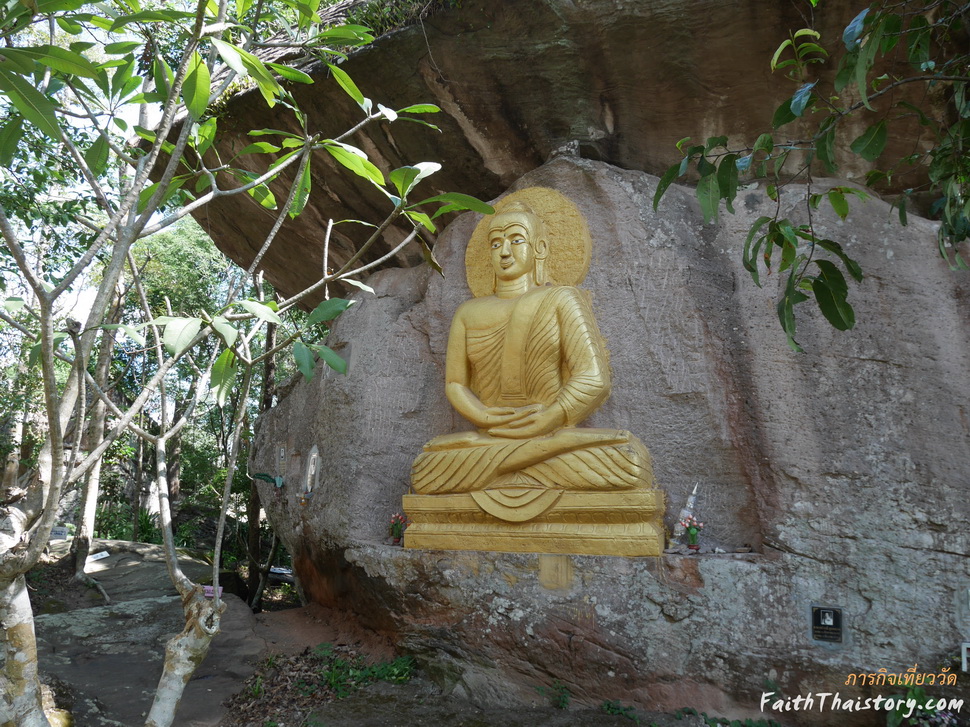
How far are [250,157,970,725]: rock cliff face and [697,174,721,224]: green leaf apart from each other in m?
2.41

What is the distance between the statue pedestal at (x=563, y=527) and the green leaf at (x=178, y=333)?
3033mm

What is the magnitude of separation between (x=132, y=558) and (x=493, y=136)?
6.95m

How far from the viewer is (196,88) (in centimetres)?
204

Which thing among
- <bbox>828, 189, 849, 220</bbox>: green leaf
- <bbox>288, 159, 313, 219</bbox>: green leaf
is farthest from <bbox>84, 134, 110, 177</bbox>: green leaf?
<bbox>828, 189, 849, 220</bbox>: green leaf

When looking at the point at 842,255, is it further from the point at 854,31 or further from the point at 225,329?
the point at 225,329

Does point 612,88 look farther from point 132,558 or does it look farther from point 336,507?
point 132,558

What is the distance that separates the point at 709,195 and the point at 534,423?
103 inches

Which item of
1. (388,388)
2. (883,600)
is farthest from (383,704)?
(883,600)

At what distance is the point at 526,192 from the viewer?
5.61 m

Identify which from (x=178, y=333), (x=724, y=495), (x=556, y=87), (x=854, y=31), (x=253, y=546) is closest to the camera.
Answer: (x=178, y=333)

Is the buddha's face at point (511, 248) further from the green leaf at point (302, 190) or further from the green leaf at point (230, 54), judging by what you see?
the green leaf at point (230, 54)

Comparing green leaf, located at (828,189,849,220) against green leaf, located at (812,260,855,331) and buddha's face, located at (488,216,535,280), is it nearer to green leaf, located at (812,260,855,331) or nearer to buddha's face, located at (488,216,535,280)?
green leaf, located at (812,260,855,331)

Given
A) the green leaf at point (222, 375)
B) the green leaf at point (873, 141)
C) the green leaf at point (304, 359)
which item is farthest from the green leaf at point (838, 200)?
the green leaf at point (222, 375)

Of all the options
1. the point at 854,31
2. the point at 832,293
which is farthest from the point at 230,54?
the point at 832,293
